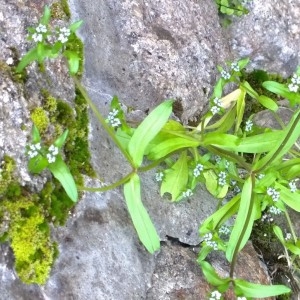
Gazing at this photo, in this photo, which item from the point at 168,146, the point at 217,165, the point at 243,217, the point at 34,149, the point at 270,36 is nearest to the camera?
the point at 34,149

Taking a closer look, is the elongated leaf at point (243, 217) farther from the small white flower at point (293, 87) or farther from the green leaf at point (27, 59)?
the green leaf at point (27, 59)

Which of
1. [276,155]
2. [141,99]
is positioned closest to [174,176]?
[141,99]

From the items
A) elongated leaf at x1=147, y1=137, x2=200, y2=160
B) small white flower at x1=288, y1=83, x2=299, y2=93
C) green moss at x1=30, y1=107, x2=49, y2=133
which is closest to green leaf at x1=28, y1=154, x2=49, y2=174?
green moss at x1=30, y1=107, x2=49, y2=133

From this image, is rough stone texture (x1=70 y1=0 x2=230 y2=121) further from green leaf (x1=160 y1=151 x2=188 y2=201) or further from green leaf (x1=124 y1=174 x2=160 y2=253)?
green leaf (x1=124 y1=174 x2=160 y2=253)

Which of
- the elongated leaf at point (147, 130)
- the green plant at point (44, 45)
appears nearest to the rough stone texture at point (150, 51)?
the elongated leaf at point (147, 130)

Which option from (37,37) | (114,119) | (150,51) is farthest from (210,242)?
(37,37)

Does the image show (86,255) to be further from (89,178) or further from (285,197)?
(285,197)

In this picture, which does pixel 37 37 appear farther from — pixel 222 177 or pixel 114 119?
pixel 222 177
